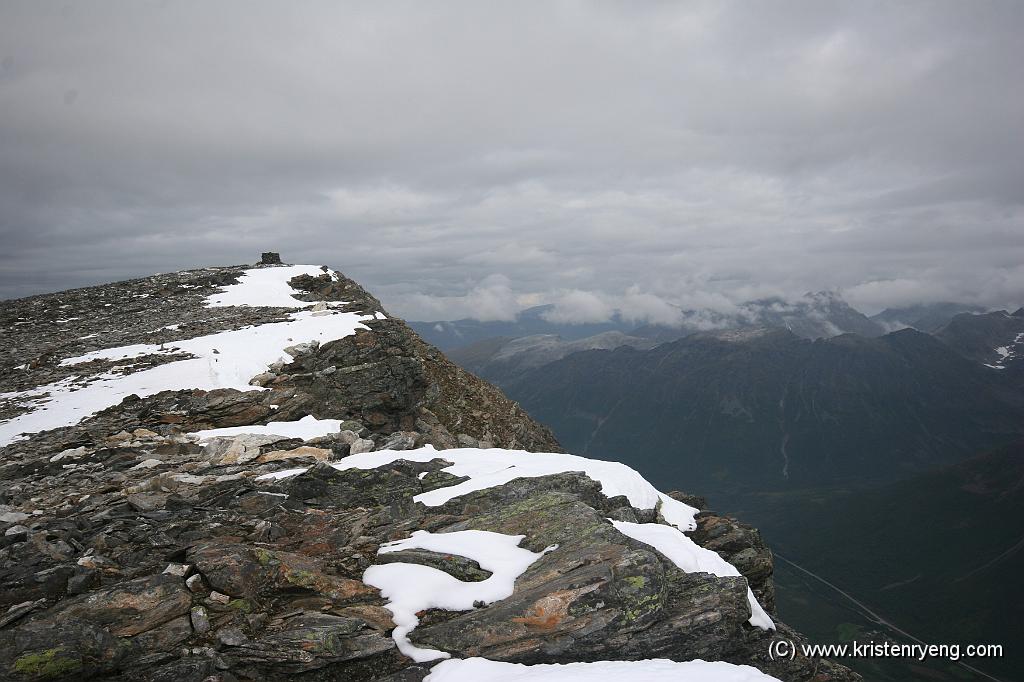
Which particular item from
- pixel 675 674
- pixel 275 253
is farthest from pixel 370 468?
pixel 275 253

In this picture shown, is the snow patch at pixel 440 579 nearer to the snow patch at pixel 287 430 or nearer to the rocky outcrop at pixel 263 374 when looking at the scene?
the snow patch at pixel 287 430

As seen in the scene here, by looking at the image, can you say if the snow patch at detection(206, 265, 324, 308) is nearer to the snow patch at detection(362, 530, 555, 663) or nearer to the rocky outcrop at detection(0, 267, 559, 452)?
the rocky outcrop at detection(0, 267, 559, 452)

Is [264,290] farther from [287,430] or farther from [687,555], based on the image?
[687,555]

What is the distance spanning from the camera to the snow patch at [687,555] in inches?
604

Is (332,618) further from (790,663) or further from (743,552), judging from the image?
(743,552)

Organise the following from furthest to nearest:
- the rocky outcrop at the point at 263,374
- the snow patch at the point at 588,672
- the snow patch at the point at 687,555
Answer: the rocky outcrop at the point at 263,374
the snow patch at the point at 687,555
the snow patch at the point at 588,672

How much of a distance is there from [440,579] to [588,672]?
454 centimetres

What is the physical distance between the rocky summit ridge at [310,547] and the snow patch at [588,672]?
0.36ft

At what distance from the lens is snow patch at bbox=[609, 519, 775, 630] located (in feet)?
50.4

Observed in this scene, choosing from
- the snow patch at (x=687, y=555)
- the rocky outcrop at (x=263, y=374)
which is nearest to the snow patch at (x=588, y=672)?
the snow patch at (x=687, y=555)

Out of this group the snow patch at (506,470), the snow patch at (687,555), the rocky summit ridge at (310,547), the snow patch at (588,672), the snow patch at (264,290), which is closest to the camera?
the snow patch at (588,672)

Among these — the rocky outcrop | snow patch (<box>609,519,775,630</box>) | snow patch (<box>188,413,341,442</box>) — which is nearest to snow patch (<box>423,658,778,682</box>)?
snow patch (<box>609,519,775,630</box>)

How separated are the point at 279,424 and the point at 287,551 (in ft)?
38.8

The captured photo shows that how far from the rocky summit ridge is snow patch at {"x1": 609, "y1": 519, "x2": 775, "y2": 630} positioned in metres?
0.08
